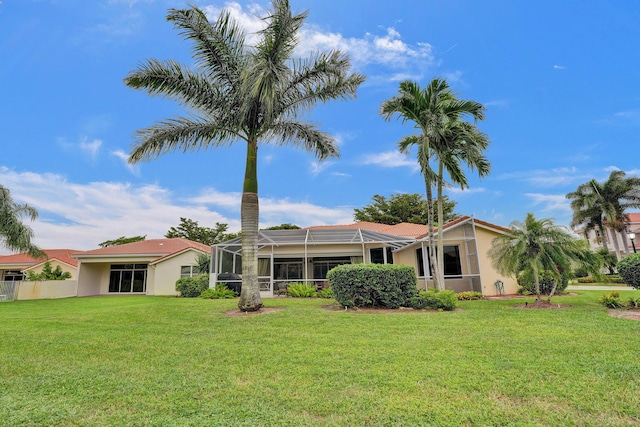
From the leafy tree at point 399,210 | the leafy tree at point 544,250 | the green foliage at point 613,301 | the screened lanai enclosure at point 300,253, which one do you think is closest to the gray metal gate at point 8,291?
the screened lanai enclosure at point 300,253

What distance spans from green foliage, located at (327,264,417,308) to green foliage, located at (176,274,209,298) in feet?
37.3

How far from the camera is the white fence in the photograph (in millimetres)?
18906

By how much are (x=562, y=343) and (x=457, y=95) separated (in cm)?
966

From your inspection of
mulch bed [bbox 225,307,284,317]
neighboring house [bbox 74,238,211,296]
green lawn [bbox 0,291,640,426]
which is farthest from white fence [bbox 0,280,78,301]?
mulch bed [bbox 225,307,284,317]

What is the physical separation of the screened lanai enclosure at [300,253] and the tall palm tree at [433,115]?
5.02 meters

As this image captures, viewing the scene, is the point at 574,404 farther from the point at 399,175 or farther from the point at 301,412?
the point at 399,175

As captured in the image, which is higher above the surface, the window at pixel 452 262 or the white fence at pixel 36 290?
the window at pixel 452 262

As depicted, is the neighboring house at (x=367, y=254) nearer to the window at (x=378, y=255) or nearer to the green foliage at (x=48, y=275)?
the window at (x=378, y=255)

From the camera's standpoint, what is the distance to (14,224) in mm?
17625

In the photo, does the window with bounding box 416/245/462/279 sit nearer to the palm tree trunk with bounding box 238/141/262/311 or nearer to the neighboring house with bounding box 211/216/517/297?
the neighboring house with bounding box 211/216/517/297

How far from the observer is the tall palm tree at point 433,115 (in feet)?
37.4

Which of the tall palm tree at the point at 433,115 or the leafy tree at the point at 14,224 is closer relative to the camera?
the tall palm tree at the point at 433,115

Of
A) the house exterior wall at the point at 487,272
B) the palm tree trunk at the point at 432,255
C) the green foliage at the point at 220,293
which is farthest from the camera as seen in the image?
the green foliage at the point at 220,293

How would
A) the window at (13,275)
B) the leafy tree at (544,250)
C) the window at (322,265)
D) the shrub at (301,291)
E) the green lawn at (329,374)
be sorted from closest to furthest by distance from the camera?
the green lawn at (329,374) → the leafy tree at (544,250) → the shrub at (301,291) → the window at (322,265) → the window at (13,275)
